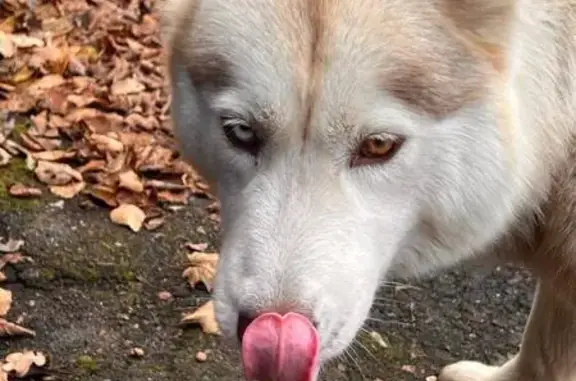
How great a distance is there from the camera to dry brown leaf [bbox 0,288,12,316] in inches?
117

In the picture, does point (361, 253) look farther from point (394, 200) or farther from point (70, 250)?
point (70, 250)

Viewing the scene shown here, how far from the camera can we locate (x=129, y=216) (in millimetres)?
3365

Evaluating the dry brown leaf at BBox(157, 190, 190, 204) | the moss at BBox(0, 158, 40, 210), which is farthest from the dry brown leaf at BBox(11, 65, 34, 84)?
the dry brown leaf at BBox(157, 190, 190, 204)

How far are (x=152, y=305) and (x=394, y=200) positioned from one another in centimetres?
135

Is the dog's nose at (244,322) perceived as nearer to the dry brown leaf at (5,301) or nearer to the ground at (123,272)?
the ground at (123,272)

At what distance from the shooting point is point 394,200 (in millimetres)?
1894

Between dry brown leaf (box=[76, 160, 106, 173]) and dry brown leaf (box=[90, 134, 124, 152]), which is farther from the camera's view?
dry brown leaf (box=[90, 134, 124, 152])

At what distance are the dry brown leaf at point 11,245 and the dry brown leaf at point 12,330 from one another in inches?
11.6

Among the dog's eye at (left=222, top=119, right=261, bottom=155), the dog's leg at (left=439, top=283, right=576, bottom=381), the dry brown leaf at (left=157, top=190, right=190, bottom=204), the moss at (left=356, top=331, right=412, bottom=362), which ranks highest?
the dog's eye at (left=222, top=119, right=261, bottom=155)

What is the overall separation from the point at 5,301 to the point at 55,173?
63 centimetres

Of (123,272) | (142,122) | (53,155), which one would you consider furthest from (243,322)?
(142,122)

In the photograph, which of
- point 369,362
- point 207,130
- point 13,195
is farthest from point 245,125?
point 13,195

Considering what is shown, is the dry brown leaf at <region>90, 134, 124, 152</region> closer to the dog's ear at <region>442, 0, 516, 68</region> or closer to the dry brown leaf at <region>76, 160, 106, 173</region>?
the dry brown leaf at <region>76, 160, 106, 173</region>

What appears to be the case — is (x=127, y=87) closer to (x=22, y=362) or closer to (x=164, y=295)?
(x=164, y=295)
